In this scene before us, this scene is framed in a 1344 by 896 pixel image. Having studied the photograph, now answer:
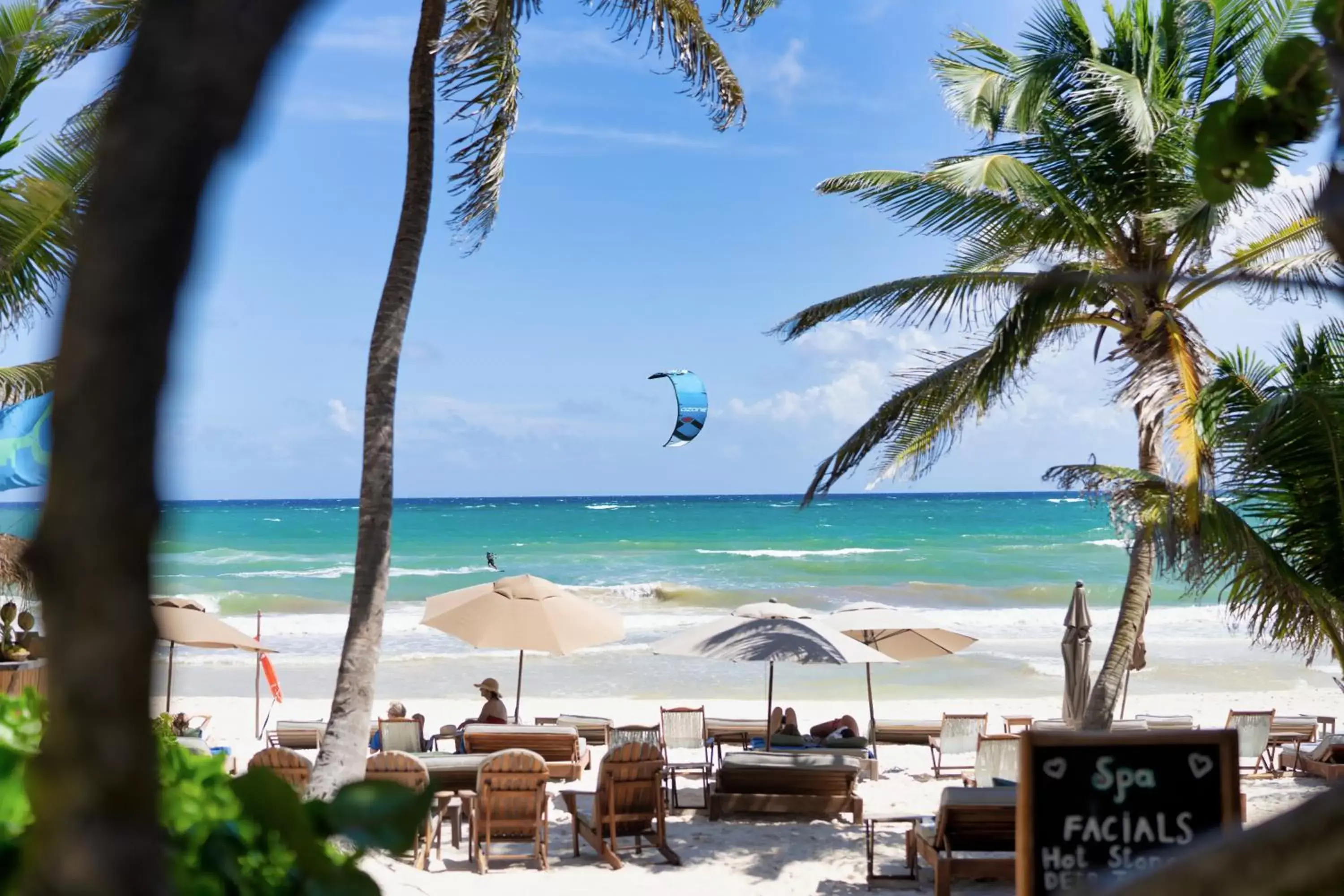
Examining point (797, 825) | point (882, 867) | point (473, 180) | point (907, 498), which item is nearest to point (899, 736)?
point (797, 825)

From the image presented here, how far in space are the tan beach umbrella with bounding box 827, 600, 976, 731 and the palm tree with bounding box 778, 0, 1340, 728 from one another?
331cm

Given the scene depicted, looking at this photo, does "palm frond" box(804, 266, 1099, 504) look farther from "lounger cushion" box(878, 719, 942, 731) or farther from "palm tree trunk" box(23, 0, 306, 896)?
"palm tree trunk" box(23, 0, 306, 896)

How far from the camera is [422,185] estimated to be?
8.09 m

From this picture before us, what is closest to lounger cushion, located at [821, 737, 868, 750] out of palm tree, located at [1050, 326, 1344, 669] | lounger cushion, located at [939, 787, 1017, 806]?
lounger cushion, located at [939, 787, 1017, 806]

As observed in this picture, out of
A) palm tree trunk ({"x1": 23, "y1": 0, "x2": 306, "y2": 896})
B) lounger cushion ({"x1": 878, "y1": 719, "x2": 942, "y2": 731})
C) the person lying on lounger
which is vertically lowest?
lounger cushion ({"x1": 878, "y1": 719, "x2": 942, "y2": 731})

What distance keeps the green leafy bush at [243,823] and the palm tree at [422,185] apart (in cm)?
442

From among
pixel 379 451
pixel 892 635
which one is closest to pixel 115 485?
pixel 379 451

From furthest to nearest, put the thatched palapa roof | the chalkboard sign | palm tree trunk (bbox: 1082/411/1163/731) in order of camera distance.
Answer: palm tree trunk (bbox: 1082/411/1163/731) → the thatched palapa roof → the chalkboard sign

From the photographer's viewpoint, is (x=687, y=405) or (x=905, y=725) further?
(x=905, y=725)

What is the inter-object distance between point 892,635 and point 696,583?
2854 centimetres

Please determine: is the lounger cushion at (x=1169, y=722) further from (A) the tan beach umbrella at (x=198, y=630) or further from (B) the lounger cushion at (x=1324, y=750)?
(A) the tan beach umbrella at (x=198, y=630)

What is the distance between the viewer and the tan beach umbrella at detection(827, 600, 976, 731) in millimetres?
12891

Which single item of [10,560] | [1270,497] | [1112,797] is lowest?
[1112,797]

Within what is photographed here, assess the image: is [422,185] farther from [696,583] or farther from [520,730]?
[696,583]
